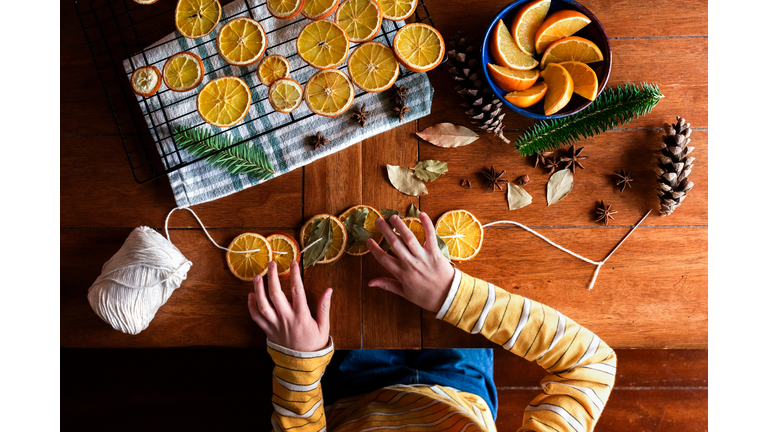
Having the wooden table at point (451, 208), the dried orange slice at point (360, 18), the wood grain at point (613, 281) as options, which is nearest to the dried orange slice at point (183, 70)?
the wooden table at point (451, 208)

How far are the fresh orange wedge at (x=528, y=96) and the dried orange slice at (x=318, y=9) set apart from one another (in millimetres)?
472

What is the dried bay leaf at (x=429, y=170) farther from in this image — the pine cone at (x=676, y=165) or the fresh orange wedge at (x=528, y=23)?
the pine cone at (x=676, y=165)

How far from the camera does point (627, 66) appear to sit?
1167 mm

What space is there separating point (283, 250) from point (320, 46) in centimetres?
52

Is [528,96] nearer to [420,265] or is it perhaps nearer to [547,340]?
[420,265]

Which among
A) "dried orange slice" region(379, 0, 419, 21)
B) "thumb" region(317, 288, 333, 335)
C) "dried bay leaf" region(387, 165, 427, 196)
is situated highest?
"dried orange slice" region(379, 0, 419, 21)

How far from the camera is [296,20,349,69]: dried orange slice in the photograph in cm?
103

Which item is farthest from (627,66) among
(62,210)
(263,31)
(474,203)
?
(62,210)

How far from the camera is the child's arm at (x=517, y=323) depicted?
1.05m

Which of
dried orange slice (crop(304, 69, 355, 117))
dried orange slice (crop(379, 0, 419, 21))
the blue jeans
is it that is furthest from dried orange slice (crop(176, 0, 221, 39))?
the blue jeans

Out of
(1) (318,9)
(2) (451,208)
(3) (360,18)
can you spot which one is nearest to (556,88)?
(2) (451,208)

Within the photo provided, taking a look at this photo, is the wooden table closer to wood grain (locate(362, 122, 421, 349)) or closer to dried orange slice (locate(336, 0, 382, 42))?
wood grain (locate(362, 122, 421, 349))

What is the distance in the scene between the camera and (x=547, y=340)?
42.0 inches

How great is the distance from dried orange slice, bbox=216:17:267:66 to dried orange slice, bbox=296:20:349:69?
95 millimetres
